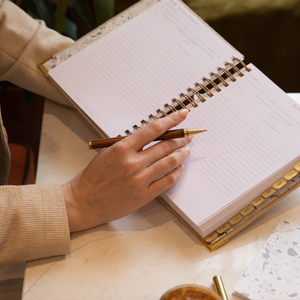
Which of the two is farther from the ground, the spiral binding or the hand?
the spiral binding

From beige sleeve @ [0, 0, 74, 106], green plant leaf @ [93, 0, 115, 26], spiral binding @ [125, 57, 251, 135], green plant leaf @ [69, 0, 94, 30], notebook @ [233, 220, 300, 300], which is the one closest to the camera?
notebook @ [233, 220, 300, 300]

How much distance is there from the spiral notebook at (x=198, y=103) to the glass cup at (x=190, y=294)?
0.48 ft

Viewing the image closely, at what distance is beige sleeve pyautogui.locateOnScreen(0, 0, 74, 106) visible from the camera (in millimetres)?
812

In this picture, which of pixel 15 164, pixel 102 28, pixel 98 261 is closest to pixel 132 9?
pixel 102 28

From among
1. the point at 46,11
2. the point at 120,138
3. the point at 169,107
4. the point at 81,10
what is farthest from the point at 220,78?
the point at 46,11

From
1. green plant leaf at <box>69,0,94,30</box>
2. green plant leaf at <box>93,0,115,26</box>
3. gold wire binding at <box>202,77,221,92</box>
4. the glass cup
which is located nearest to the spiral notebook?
gold wire binding at <box>202,77,221,92</box>

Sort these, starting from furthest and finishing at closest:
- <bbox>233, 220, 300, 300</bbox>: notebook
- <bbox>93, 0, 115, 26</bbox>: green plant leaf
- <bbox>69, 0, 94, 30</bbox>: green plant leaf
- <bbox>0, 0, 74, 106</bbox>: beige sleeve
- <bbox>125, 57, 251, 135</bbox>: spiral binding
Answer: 1. <bbox>69, 0, 94, 30</bbox>: green plant leaf
2. <bbox>93, 0, 115, 26</bbox>: green plant leaf
3. <bbox>0, 0, 74, 106</bbox>: beige sleeve
4. <bbox>125, 57, 251, 135</bbox>: spiral binding
5. <bbox>233, 220, 300, 300</bbox>: notebook

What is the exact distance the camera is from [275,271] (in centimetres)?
58

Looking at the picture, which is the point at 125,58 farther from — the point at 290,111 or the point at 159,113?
the point at 290,111

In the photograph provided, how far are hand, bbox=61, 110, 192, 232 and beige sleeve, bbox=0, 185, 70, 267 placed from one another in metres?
0.03

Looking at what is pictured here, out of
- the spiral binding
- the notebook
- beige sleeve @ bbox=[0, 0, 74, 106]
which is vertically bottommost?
beige sleeve @ bbox=[0, 0, 74, 106]

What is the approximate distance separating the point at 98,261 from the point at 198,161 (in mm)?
265

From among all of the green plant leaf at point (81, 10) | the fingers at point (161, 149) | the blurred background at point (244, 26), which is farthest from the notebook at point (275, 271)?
the green plant leaf at point (81, 10)

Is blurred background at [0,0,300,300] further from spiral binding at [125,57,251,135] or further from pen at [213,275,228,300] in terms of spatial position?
pen at [213,275,228,300]
